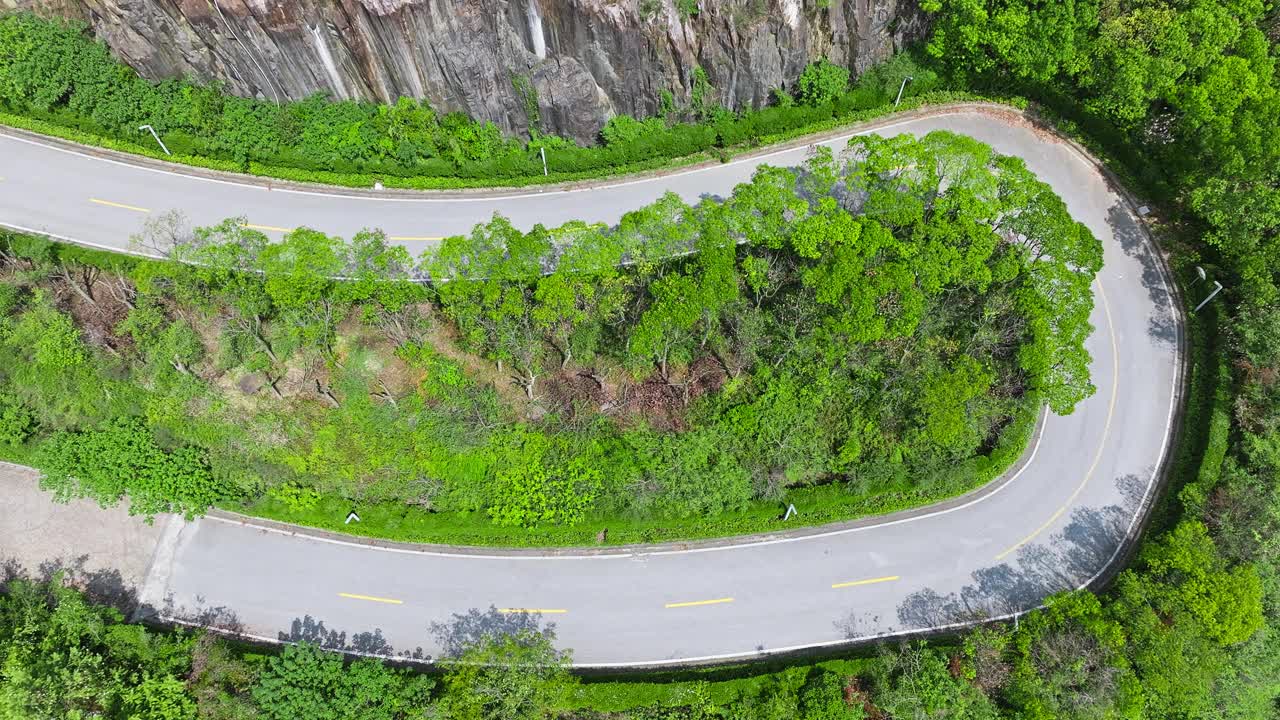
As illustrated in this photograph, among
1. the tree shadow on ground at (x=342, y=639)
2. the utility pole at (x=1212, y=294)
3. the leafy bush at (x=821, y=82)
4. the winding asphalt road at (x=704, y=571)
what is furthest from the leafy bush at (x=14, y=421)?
the utility pole at (x=1212, y=294)

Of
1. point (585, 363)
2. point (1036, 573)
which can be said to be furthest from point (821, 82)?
point (1036, 573)

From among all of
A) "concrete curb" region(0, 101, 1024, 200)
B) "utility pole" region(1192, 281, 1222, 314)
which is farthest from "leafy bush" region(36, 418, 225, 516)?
"utility pole" region(1192, 281, 1222, 314)

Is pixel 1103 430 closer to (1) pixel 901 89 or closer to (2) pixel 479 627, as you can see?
(1) pixel 901 89

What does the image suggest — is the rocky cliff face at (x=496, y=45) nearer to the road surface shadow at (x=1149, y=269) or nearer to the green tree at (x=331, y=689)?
the road surface shadow at (x=1149, y=269)

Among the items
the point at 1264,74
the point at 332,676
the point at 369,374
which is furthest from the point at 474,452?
the point at 1264,74

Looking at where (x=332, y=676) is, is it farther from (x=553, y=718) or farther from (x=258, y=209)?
(x=258, y=209)

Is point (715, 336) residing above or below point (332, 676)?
above

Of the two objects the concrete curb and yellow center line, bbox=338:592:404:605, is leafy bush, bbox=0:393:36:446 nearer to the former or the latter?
the concrete curb
